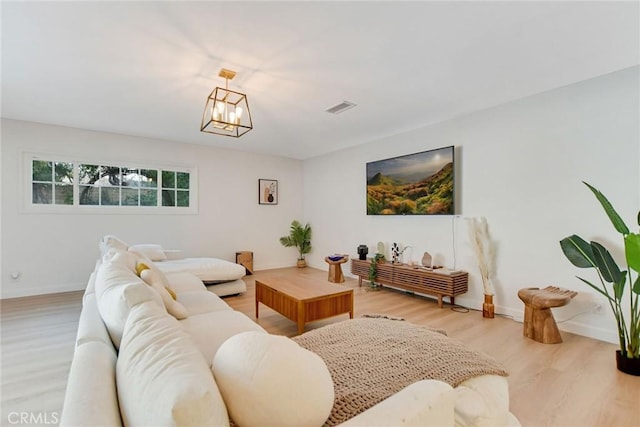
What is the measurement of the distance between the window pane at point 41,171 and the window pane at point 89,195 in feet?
1.37

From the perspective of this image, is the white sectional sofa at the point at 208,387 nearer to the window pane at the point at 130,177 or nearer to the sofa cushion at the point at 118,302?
the sofa cushion at the point at 118,302

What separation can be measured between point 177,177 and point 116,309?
469 cm

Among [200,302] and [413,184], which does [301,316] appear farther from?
[413,184]

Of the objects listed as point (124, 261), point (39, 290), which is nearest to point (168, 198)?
point (39, 290)

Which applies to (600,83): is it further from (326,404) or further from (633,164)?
(326,404)

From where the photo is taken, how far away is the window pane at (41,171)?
172 inches

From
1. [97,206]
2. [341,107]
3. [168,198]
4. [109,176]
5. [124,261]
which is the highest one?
[341,107]

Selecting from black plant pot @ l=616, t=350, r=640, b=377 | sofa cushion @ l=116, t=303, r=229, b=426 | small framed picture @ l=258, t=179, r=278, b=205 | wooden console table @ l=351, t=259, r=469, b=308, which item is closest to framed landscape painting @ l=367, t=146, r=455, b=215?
wooden console table @ l=351, t=259, r=469, b=308

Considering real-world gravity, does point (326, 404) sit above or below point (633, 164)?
below

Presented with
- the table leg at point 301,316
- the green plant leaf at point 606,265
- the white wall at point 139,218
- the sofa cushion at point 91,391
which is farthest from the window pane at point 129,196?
the green plant leaf at point 606,265

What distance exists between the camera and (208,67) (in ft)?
8.78

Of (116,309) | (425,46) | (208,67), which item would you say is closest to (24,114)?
(208,67)

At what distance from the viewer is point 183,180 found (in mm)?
5582

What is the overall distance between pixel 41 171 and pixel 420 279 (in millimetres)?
5652
